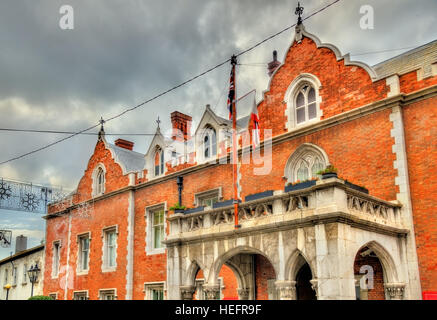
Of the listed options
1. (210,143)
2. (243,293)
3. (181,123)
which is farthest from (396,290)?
(181,123)

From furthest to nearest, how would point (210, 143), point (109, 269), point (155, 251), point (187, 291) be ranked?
point (109, 269)
point (155, 251)
point (210, 143)
point (187, 291)

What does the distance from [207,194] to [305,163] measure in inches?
200

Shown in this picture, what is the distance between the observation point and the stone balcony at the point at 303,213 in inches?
449

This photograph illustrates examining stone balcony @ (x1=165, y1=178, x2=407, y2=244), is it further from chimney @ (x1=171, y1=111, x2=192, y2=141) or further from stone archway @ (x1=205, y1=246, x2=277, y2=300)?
chimney @ (x1=171, y1=111, x2=192, y2=141)

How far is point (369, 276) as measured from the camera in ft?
47.2

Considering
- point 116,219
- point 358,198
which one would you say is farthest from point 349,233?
point 116,219

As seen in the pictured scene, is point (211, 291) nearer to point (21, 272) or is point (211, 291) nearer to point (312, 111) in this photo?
point (312, 111)

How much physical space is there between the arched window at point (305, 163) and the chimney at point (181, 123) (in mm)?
10762

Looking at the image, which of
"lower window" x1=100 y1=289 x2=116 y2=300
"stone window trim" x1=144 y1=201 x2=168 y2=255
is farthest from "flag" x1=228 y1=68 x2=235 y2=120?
"lower window" x1=100 y1=289 x2=116 y2=300

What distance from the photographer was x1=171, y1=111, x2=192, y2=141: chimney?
27.5 m

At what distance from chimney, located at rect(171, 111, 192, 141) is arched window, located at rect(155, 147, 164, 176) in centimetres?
300

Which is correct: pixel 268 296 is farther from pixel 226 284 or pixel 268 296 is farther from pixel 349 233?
pixel 349 233

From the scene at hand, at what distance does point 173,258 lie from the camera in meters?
15.0

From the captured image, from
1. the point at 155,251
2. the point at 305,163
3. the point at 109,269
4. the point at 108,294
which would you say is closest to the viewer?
the point at 305,163
